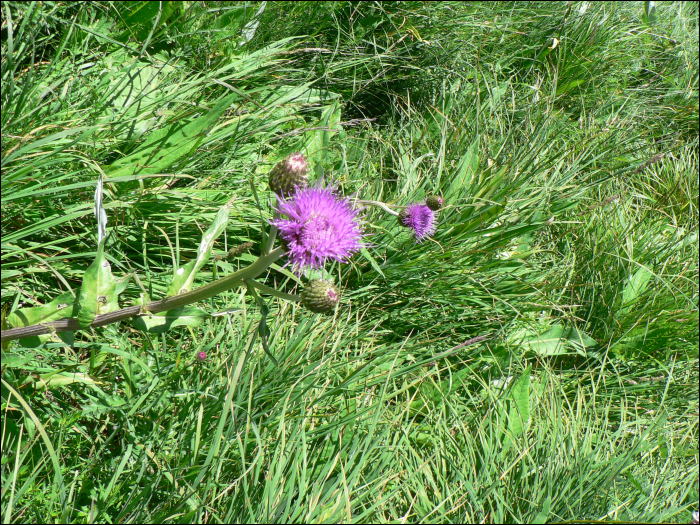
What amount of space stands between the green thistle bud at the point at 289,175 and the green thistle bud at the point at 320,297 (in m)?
0.26

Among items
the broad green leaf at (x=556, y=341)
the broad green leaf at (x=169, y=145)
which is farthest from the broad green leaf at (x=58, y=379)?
the broad green leaf at (x=556, y=341)

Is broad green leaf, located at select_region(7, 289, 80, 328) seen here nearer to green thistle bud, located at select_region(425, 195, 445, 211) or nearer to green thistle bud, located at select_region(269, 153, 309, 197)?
green thistle bud, located at select_region(269, 153, 309, 197)

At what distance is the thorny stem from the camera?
1.22 metres

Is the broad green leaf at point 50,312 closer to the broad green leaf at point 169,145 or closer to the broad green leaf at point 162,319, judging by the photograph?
the broad green leaf at point 162,319

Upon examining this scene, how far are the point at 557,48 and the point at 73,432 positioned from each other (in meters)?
3.77

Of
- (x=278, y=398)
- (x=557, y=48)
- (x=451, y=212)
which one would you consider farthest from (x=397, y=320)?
(x=557, y=48)

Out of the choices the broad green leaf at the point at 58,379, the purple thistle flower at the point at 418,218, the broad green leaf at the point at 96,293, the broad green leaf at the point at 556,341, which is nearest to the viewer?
the broad green leaf at the point at 96,293

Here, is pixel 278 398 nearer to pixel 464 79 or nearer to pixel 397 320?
pixel 397 320

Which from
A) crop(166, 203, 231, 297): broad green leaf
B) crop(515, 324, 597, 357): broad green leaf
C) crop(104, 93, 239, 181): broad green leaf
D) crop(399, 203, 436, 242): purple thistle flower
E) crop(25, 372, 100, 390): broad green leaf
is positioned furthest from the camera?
crop(515, 324, 597, 357): broad green leaf

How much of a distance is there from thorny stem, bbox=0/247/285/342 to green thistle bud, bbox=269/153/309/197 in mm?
215

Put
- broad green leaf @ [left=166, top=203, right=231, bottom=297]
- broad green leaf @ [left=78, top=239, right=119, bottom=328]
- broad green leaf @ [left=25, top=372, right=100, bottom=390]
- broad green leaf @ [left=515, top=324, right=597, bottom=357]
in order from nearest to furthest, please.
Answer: broad green leaf @ [left=78, top=239, right=119, bottom=328]
broad green leaf @ [left=166, top=203, right=231, bottom=297]
broad green leaf @ [left=25, top=372, right=100, bottom=390]
broad green leaf @ [left=515, top=324, right=597, bottom=357]

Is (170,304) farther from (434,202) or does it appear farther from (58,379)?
(434,202)

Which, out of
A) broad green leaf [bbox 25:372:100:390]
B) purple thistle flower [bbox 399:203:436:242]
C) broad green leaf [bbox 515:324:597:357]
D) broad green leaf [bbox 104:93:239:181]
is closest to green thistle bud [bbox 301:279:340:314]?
broad green leaf [bbox 25:372:100:390]

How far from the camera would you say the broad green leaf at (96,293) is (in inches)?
46.7
